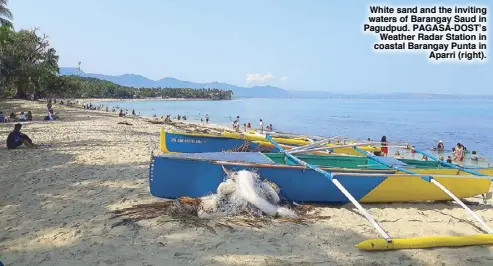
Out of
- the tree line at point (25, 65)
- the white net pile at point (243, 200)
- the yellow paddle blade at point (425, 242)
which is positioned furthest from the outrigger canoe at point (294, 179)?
the tree line at point (25, 65)

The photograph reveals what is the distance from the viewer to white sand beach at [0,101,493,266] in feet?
13.6

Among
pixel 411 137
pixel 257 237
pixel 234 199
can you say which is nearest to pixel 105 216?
pixel 234 199

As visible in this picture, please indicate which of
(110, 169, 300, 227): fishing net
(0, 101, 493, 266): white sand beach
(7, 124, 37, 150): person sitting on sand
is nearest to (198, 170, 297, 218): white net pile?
(110, 169, 300, 227): fishing net

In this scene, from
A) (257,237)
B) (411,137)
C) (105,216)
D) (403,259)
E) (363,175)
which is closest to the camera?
(403,259)

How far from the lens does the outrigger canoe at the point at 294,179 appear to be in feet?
18.8

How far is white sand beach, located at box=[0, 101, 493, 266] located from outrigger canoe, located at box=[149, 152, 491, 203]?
215mm

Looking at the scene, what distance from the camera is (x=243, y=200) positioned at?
17.7 feet

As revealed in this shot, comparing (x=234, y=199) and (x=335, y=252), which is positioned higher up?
(x=234, y=199)

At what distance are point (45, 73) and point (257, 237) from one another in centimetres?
4166

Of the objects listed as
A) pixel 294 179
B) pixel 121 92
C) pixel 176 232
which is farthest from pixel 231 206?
pixel 121 92

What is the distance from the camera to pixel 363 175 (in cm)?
570

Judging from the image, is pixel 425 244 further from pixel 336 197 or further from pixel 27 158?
pixel 27 158

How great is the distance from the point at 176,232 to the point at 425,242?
2868mm

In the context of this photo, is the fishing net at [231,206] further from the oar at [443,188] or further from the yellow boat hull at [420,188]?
the oar at [443,188]
